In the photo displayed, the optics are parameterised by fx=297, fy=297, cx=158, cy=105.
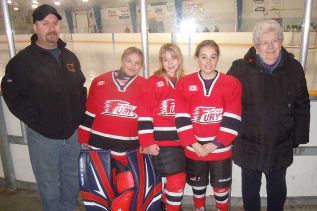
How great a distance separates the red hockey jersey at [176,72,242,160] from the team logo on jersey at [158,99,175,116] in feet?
0.21

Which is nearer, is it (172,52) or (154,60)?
(172,52)

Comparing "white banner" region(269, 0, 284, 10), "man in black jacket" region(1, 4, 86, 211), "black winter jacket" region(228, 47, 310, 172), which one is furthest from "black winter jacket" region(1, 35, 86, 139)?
"white banner" region(269, 0, 284, 10)

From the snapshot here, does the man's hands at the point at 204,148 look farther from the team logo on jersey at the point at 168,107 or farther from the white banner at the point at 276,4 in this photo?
the white banner at the point at 276,4

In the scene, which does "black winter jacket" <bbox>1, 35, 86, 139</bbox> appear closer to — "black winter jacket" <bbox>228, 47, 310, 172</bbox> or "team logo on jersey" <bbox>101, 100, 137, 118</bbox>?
"team logo on jersey" <bbox>101, 100, 137, 118</bbox>

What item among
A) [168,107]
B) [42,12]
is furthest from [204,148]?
[42,12]

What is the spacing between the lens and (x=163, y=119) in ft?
5.71

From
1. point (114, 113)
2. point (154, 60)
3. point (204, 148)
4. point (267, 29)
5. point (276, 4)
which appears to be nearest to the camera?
point (267, 29)

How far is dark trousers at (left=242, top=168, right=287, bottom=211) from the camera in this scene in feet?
5.70

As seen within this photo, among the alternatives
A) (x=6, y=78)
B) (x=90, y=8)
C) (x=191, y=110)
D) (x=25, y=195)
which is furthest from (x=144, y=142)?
(x=90, y=8)

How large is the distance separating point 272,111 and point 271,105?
3 cm

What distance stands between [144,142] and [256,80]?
0.72m

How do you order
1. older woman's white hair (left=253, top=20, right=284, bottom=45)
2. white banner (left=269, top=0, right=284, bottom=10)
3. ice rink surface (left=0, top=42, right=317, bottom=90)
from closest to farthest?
older woman's white hair (left=253, top=20, right=284, bottom=45)
ice rink surface (left=0, top=42, right=317, bottom=90)
white banner (left=269, top=0, right=284, bottom=10)

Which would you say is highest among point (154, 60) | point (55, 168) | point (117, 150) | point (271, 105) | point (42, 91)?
point (42, 91)

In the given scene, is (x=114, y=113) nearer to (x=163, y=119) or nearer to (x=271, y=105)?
(x=163, y=119)
